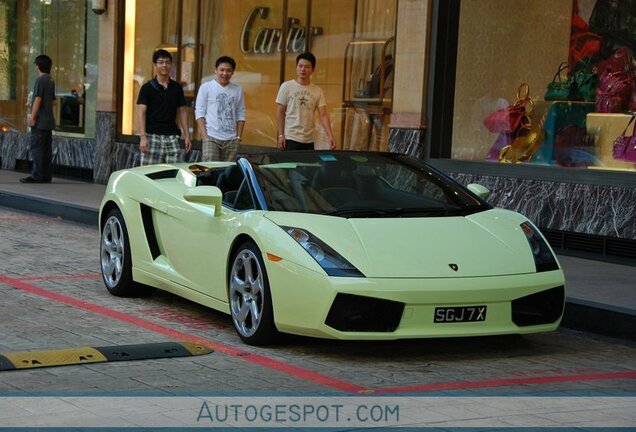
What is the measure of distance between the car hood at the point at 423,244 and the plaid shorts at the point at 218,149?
5.44 meters

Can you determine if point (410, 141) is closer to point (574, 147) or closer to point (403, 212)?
point (574, 147)

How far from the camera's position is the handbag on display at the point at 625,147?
12.3 metres

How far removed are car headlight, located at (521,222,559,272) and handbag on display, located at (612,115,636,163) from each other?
15.6 feet

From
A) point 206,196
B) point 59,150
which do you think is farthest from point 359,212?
point 59,150

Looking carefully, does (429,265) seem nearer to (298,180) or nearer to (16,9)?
(298,180)

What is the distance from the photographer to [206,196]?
7902mm

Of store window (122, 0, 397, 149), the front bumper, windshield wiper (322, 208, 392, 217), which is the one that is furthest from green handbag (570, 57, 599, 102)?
the front bumper

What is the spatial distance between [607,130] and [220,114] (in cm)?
393

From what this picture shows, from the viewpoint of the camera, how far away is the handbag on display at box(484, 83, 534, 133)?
13570 mm

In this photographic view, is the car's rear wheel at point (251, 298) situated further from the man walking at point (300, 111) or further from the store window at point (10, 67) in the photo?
the store window at point (10, 67)

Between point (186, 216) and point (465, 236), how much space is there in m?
1.99

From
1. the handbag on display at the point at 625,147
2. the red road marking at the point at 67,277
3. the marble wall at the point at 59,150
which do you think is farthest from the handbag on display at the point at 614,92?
the marble wall at the point at 59,150

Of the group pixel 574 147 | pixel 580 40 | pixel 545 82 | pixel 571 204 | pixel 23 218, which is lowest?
pixel 23 218

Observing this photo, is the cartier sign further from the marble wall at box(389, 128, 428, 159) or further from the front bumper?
the front bumper
